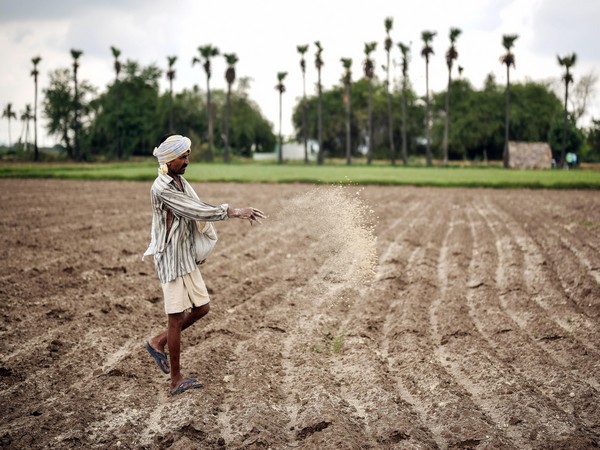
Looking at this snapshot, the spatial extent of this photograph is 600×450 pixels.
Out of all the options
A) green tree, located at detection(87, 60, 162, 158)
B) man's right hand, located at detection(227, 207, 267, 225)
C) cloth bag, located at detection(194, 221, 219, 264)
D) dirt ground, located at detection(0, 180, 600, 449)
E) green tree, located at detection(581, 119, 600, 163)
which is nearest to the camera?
dirt ground, located at detection(0, 180, 600, 449)

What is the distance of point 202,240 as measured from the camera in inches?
175

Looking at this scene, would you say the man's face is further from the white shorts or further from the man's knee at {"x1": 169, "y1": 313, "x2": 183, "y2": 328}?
the man's knee at {"x1": 169, "y1": 313, "x2": 183, "y2": 328}

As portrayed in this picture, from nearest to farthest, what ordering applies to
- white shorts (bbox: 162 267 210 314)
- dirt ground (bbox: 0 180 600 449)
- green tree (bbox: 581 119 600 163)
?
dirt ground (bbox: 0 180 600 449), white shorts (bbox: 162 267 210 314), green tree (bbox: 581 119 600 163)

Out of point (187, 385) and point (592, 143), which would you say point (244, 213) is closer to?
point (187, 385)

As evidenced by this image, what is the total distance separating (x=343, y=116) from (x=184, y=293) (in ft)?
252

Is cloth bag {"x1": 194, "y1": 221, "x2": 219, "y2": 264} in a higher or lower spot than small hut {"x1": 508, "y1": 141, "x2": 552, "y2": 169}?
lower

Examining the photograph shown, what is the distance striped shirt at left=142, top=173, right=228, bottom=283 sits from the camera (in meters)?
4.16

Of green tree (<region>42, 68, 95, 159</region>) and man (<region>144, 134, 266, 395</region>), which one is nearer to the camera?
man (<region>144, 134, 266, 395</region>)

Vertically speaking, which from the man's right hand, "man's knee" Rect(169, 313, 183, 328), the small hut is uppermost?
the small hut

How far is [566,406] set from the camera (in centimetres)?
409

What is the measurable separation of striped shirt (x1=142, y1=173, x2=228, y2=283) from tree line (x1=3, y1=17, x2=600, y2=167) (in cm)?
5295

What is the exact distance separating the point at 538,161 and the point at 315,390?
54.9 meters

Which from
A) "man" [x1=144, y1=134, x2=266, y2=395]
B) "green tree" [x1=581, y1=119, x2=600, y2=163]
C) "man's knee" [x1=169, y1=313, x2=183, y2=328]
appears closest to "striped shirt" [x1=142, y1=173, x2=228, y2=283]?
"man" [x1=144, y1=134, x2=266, y2=395]

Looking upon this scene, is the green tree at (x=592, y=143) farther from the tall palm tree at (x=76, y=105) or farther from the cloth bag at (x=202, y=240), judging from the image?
the cloth bag at (x=202, y=240)
